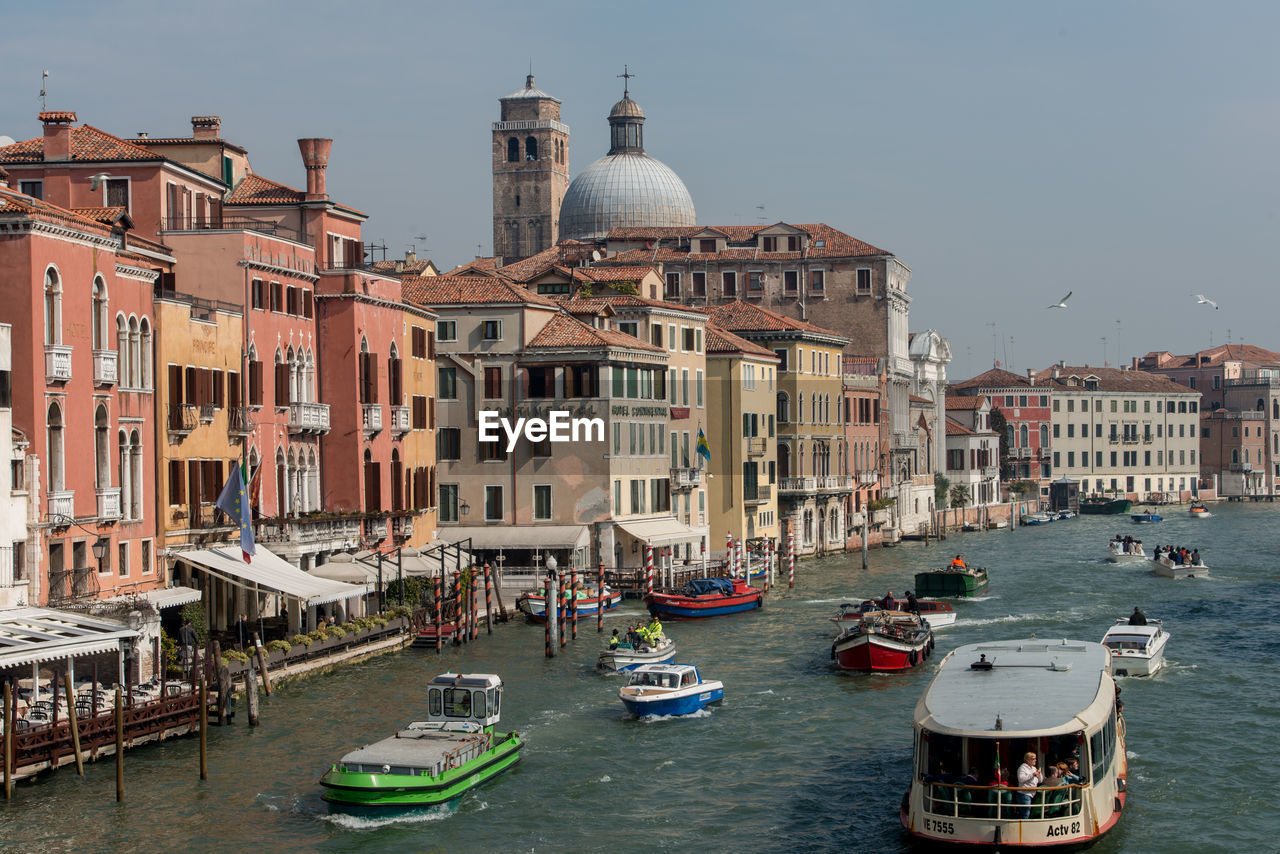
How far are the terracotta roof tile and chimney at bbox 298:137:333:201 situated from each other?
32.8 feet

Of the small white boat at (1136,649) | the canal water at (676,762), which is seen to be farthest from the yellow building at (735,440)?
the small white boat at (1136,649)

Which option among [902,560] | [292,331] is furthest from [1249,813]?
[902,560]

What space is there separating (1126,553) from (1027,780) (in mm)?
49979

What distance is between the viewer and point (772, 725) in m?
31.7

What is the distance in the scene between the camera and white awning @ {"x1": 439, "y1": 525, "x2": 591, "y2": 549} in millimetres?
50656

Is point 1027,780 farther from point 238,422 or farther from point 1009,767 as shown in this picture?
point 238,422

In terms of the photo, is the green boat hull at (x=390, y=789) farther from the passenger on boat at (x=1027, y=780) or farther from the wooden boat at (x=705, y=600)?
the wooden boat at (x=705, y=600)

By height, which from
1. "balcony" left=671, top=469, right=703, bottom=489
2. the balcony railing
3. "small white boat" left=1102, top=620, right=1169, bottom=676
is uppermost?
the balcony railing

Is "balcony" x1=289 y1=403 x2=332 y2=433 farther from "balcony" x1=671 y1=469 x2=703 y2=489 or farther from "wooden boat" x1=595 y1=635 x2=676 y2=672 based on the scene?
"balcony" x1=671 y1=469 x2=703 y2=489

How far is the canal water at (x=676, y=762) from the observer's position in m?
23.9

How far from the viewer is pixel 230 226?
38594mm

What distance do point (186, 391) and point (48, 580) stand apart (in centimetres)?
651

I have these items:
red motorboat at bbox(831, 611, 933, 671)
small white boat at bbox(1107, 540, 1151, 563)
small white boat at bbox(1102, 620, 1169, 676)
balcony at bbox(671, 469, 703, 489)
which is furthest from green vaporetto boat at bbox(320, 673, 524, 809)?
small white boat at bbox(1107, 540, 1151, 563)

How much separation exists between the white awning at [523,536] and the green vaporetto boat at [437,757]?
2156 centimetres
